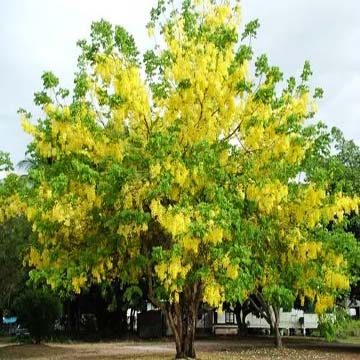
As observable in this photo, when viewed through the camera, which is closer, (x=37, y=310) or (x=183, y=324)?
(x=183, y=324)

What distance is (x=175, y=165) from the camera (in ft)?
39.9

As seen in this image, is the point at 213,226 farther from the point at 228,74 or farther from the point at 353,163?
the point at 353,163

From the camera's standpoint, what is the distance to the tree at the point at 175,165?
40.2 ft

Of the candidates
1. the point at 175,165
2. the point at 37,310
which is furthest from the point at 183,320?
the point at 37,310

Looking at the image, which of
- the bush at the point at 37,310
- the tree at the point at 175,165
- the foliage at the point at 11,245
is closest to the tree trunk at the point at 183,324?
the tree at the point at 175,165

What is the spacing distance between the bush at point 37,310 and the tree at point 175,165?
35.0ft

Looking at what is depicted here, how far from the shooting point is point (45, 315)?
79.9 feet

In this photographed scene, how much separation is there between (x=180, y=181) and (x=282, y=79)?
12.0 feet

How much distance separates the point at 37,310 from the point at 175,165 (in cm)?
1427

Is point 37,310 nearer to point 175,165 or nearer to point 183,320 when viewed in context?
point 183,320

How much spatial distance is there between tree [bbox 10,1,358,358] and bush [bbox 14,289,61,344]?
35.0ft

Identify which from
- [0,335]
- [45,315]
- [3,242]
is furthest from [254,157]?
[0,335]

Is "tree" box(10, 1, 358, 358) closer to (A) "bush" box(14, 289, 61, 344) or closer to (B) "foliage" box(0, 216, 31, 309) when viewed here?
(B) "foliage" box(0, 216, 31, 309)

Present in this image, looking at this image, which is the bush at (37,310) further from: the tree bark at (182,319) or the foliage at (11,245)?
the tree bark at (182,319)
